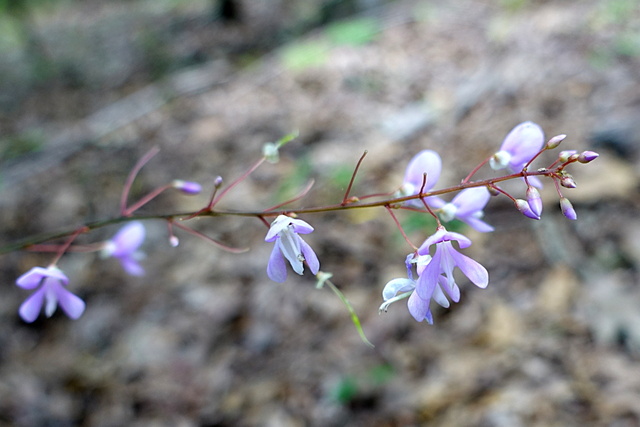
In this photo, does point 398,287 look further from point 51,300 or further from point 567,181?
point 51,300

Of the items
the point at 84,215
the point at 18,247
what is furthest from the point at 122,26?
the point at 18,247

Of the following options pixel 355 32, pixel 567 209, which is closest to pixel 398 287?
pixel 567 209

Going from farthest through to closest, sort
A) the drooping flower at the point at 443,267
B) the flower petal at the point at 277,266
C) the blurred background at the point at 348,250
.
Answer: the blurred background at the point at 348,250
the flower petal at the point at 277,266
the drooping flower at the point at 443,267

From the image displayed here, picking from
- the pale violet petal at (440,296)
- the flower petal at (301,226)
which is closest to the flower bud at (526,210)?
the pale violet petal at (440,296)

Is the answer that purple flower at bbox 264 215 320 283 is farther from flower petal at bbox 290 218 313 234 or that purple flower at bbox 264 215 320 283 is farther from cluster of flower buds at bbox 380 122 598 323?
cluster of flower buds at bbox 380 122 598 323

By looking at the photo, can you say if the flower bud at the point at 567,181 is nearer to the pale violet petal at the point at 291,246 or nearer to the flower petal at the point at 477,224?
the flower petal at the point at 477,224

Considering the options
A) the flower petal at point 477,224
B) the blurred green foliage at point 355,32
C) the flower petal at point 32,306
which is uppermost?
the blurred green foliage at point 355,32

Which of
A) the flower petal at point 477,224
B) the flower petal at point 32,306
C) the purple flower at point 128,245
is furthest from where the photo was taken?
the purple flower at point 128,245
